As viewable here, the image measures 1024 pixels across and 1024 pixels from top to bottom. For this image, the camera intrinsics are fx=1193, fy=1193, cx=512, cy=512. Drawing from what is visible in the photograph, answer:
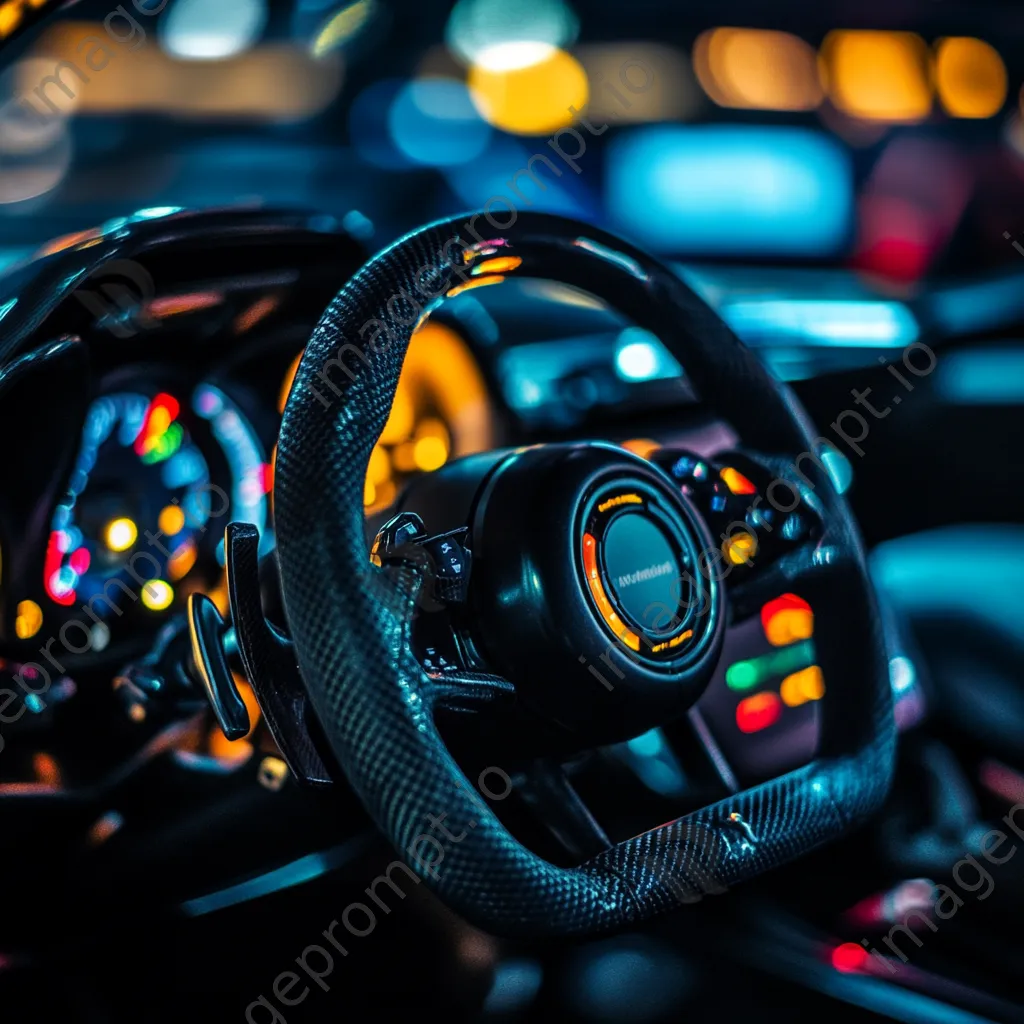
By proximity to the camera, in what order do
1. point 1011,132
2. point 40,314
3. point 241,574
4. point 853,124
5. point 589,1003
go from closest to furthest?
point 241,574, point 40,314, point 589,1003, point 1011,132, point 853,124

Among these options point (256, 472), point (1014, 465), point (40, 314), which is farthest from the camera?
point (1014, 465)

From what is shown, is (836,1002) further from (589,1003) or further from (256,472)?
(256,472)

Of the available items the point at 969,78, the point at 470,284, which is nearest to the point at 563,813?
the point at 470,284

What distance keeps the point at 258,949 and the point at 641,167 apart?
743 centimetres

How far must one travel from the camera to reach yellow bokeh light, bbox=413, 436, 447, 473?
1.65m

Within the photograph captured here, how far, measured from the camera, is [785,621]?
161cm

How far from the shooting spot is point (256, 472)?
149 cm

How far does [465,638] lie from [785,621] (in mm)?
756

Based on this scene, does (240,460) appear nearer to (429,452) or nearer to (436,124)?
(429,452)

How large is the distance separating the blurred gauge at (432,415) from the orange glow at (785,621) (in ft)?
1.44

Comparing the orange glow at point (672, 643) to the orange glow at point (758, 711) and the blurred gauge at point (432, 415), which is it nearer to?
the orange glow at point (758, 711)

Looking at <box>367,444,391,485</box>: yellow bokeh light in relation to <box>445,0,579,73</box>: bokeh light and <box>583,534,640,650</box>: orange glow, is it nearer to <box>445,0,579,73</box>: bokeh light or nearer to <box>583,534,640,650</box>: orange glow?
<box>583,534,640,650</box>: orange glow

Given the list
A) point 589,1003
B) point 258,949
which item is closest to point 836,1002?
point 589,1003

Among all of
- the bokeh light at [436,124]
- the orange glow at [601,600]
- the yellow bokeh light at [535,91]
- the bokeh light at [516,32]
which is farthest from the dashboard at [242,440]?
the yellow bokeh light at [535,91]
